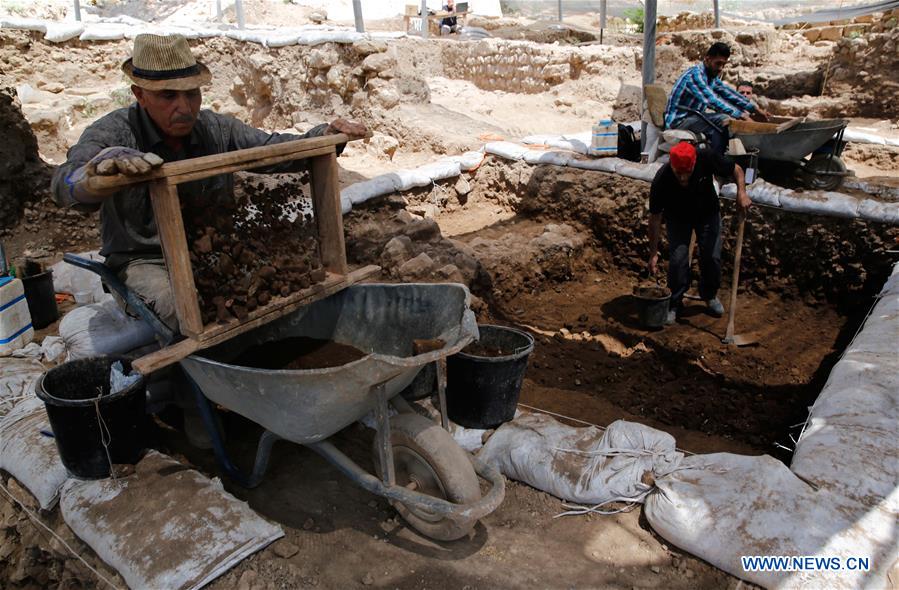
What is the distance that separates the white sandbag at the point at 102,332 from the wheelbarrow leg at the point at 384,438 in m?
1.60

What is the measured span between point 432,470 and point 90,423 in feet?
4.73

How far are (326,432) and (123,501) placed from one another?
93cm

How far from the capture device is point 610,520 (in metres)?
2.59

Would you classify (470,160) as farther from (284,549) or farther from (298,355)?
(284,549)

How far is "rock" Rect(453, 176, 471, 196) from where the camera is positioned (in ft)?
23.6

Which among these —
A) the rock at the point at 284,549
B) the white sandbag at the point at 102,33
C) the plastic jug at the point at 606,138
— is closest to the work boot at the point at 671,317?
the plastic jug at the point at 606,138

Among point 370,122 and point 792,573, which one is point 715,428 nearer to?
point 792,573

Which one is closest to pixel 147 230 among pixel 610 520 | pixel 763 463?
pixel 610 520

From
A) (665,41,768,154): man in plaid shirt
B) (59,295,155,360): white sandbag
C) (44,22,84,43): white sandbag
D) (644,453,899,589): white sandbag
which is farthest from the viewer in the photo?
(44,22,84,43): white sandbag

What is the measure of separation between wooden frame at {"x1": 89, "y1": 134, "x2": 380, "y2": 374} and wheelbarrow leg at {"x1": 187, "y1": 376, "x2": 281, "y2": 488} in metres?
0.42

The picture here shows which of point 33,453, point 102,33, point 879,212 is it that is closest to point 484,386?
point 33,453

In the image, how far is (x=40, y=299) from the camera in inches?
168

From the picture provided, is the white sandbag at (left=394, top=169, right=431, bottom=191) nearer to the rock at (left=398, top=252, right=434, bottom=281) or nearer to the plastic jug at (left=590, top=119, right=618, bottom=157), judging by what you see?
the rock at (left=398, top=252, right=434, bottom=281)

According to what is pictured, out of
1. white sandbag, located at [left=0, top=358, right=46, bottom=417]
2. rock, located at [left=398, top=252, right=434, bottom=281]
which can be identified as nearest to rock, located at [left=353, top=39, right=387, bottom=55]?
rock, located at [left=398, top=252, right=434, bottom=281]
